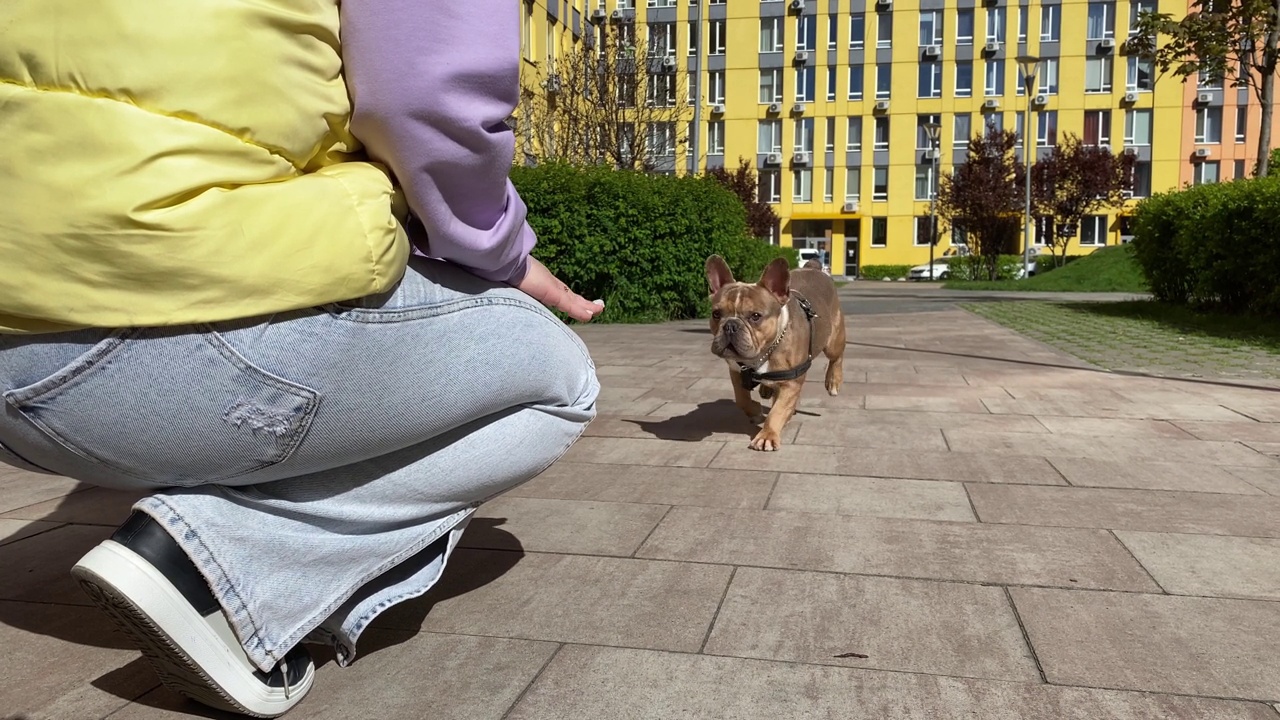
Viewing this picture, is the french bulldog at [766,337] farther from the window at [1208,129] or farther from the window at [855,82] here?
the window at [1208,129]

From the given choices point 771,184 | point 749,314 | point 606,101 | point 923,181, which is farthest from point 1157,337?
point 771,184

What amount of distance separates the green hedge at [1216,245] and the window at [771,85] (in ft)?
143

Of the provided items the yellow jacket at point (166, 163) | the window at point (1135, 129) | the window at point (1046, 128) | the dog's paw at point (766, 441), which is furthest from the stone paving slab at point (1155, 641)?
the window at point (1135, 129)

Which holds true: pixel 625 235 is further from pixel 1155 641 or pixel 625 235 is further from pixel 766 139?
pixel 766 139

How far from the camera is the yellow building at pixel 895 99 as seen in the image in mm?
55969

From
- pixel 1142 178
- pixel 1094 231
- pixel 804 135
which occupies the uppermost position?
pixel 804 135

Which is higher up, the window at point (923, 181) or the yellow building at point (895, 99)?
the yellow building at point (895, 99)

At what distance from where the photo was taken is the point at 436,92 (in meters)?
1.81

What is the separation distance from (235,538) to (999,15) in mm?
61865

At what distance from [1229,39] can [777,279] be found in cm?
1659

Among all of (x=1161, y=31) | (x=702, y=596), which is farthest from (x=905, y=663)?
(x=1161, y=31)

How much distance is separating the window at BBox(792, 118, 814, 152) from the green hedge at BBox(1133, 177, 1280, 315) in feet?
142

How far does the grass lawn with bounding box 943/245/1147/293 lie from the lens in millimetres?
28281

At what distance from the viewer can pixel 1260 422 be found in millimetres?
6316
